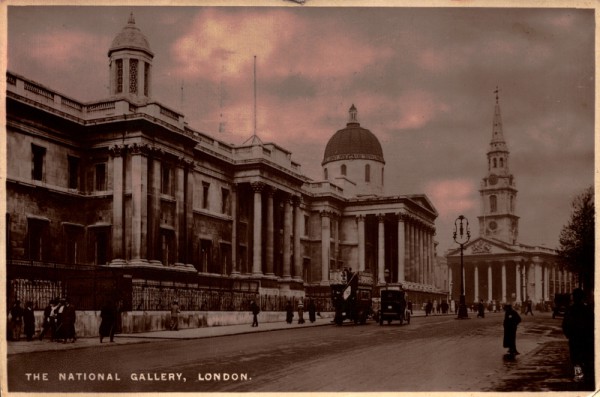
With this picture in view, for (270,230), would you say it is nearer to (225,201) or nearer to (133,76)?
(225,201)

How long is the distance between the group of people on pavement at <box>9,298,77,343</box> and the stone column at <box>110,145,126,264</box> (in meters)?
11.0

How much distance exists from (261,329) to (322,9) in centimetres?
1662

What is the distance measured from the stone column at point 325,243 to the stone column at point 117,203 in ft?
90.5

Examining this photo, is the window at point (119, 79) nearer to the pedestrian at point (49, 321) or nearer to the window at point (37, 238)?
the window at point (37, 238)

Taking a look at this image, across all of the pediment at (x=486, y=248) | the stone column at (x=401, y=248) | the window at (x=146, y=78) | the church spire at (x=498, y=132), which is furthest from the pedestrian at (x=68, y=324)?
the pediment at (x=486, y=248)

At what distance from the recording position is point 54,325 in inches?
1003

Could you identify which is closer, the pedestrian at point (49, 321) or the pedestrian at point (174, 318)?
the pedestrian at point (49, 321)

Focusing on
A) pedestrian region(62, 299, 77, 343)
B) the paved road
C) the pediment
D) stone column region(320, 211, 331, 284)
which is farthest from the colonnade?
pedestrian region(62, 299, 77, 343)

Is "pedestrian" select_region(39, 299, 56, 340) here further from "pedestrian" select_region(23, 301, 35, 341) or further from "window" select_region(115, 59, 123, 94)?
"window" select_region(115, 59, 123, 94)

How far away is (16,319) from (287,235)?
3040cm

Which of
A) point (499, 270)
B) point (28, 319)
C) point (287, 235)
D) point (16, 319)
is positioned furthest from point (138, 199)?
point (499, 270)

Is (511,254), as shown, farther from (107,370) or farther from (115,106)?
(107,370)

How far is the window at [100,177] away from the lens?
1491 inches

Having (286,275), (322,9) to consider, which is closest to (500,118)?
(322,9)
